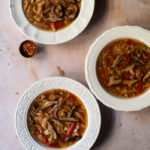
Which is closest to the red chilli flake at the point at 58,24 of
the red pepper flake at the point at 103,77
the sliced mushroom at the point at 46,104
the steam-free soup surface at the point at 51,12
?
the steam-free soup surface at the point at 51,12

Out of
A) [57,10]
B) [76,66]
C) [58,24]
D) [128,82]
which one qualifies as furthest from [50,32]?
[128,82]

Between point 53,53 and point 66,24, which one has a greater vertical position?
point 66,24

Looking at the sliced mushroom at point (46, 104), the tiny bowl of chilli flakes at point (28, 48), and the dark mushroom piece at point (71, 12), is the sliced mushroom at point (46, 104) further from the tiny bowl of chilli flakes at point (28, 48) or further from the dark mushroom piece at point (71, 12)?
the dark mushroom piece at point (71, 12)

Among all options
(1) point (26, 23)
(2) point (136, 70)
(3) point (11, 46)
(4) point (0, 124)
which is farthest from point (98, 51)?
(4) point (0, 124)

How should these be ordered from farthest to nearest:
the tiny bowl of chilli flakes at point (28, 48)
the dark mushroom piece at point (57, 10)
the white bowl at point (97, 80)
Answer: the tiny bowl of chilli flakes at point (28, 48) < the dark mushroom piece at point (57, 10) < the white bowl at point (97, 80)

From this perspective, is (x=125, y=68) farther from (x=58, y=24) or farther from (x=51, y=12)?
(x=51, y=12)

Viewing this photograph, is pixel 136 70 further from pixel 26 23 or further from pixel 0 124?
pixel 0 124

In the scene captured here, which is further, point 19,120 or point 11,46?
point 11,46
